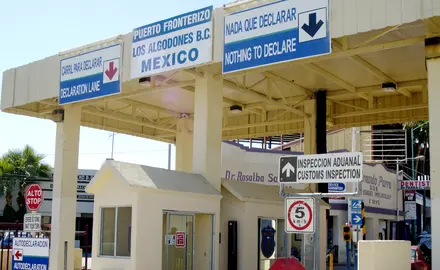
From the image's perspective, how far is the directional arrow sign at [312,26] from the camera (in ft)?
51.1

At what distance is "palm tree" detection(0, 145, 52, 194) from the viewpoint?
4494 cm

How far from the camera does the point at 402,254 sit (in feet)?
48.2

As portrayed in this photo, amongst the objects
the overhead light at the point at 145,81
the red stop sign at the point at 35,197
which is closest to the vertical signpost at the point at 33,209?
the red stop sign at the point at 35,197

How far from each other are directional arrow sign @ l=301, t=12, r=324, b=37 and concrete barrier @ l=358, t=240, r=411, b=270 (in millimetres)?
5239

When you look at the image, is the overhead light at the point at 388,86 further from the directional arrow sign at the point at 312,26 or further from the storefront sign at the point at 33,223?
the storefront sign at the point at 33,223

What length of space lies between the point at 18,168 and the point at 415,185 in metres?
27.1

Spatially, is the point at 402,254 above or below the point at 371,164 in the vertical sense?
below

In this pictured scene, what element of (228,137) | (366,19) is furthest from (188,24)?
(228,137)

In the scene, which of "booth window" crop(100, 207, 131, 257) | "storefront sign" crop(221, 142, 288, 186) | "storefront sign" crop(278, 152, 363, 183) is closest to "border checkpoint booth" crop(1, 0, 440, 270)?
"storefront sign" crop(221, 142, 288, 186)

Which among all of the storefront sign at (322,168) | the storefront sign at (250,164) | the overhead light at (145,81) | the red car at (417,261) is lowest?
the red car at (417,261)

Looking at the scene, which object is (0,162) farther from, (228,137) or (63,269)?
(63,269)

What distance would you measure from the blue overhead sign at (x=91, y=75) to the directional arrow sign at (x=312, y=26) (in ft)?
22.8

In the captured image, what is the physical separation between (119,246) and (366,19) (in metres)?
8.94

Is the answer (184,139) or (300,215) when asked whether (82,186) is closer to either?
(184,139)
